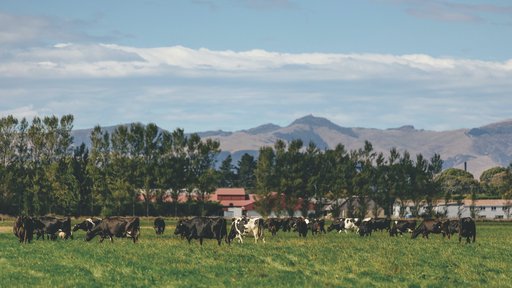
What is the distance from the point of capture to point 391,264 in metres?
33.8

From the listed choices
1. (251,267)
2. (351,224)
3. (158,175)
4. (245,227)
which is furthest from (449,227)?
(158,175)

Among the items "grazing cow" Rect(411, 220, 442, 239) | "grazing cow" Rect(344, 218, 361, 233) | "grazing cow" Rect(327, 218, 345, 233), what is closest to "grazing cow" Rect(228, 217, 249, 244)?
"grazing cow" Rect(411, 220, 442, 239)

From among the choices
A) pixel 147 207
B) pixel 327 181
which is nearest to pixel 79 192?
pixel 147 207

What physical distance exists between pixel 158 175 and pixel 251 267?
98.7 metres

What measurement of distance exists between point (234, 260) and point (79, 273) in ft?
→ 25.0

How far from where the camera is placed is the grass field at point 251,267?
2789cm

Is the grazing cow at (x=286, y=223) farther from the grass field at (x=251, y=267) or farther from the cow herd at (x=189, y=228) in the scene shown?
the grass field at (x=251, y=267)

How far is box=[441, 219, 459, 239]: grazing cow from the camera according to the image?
62.1 metres

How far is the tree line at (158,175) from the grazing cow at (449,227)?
2711 inches

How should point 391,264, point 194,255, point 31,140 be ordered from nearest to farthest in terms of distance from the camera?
point 391,264 → point 194,255 → point 31,140

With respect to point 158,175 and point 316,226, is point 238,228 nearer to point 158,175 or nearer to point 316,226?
point 316,226

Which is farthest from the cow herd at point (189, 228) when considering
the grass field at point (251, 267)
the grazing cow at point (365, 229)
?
the grass field at point (251, 267)

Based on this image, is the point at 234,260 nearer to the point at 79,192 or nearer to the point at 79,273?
the point at 79,273

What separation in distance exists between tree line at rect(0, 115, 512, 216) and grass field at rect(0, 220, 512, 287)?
8446 centimetres
